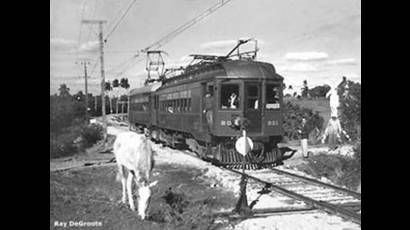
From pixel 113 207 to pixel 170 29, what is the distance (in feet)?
5.93

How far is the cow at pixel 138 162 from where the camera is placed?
4387 mm

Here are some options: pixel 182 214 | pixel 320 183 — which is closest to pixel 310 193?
pixel 320 183

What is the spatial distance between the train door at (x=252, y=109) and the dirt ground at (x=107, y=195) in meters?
1.18

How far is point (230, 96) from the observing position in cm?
720

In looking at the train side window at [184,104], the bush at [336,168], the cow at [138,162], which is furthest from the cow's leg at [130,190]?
the train side window at [184,104]

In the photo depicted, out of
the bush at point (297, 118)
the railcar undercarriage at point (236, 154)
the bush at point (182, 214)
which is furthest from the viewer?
the railcar undercarriage at point (236, 154)

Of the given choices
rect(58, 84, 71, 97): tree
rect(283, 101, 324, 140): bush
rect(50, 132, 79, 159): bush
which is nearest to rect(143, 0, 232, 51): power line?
rect(58, 84, 71, 97): tree

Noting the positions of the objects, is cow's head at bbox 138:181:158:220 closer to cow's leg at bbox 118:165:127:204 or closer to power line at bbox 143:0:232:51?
cow's leg at bbox 118:165:127:204

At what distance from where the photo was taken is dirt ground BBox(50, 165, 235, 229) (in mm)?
4320

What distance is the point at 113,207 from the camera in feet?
15.1

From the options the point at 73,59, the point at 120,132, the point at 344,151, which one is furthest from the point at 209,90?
the point at 73,59

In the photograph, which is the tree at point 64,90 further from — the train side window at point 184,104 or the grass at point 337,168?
the train side window at point 184,104

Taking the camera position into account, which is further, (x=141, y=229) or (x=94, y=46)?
(x=94, y=46)
